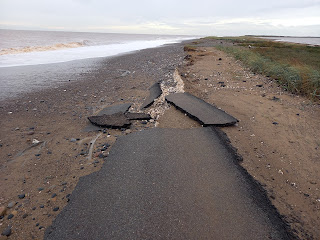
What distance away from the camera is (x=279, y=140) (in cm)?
360

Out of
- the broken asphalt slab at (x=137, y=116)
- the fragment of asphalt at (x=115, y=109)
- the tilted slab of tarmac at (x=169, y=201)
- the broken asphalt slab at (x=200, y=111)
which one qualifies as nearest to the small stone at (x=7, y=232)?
the tilted slab of tarmac at (x=169, y=201)

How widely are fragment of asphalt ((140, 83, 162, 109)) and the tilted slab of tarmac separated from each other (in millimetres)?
2525

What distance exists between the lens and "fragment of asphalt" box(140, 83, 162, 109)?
550 cm

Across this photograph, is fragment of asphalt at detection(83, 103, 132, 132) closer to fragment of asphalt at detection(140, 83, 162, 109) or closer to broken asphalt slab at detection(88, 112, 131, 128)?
broken asphalt slab at detection(88, 112, 131, 128)

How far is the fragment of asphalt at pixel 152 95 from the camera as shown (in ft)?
18.0

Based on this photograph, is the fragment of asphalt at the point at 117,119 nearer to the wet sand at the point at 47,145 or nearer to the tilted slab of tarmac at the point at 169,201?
the wet sand at the point at 47,145

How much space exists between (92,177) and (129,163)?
486 millimetres

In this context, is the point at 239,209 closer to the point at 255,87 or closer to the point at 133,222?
the point at 133,222

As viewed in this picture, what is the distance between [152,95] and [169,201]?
434 centimetres

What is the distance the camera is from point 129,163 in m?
2.77

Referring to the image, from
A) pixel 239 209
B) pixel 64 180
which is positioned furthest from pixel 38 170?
pixel 239 209

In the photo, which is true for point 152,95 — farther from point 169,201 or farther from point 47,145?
point 169,201

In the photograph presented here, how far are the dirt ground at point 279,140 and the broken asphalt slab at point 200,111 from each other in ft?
0.69

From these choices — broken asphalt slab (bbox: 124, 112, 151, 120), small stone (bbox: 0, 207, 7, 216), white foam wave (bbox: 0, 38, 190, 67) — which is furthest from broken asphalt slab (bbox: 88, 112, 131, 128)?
white foam wave (bbox: 0, 38, 190, 67)
